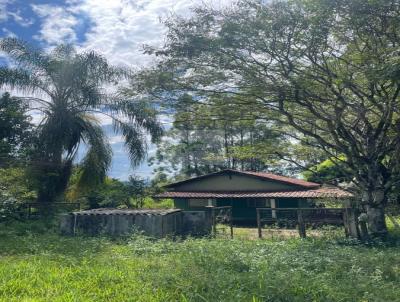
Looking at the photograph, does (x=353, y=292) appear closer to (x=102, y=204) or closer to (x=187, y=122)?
(x=187, y=122)

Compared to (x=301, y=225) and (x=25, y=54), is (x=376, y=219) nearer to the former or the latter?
(x=301, y=225)

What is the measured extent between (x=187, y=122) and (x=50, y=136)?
22.0 feet

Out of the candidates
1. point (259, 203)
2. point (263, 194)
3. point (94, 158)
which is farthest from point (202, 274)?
point (259, 203)

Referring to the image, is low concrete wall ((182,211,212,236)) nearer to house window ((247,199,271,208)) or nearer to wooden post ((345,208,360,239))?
wooden post ((345,208,360,239))

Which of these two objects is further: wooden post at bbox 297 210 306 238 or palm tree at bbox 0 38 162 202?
palm tree at bbox 0 38 162 202

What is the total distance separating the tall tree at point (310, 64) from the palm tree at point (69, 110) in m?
5.40

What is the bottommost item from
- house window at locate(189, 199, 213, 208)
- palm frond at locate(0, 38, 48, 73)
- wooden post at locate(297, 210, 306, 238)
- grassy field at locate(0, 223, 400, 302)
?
grassy field at locate(0, 223, 400, 302)

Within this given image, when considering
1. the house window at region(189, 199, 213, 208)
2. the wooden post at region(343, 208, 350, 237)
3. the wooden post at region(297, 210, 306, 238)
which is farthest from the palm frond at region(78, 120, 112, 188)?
the wooden post at region(343, 208, 350, 237)

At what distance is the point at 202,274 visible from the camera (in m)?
5.96

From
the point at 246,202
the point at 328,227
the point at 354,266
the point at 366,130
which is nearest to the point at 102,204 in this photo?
the point at 246,202

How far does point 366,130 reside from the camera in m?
12.6

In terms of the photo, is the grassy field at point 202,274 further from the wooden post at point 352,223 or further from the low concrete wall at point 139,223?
the low concrete wall at point 139,223

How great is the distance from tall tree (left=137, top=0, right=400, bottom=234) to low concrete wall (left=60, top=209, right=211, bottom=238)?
170 inches

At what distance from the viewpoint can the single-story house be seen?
21.5 meters
